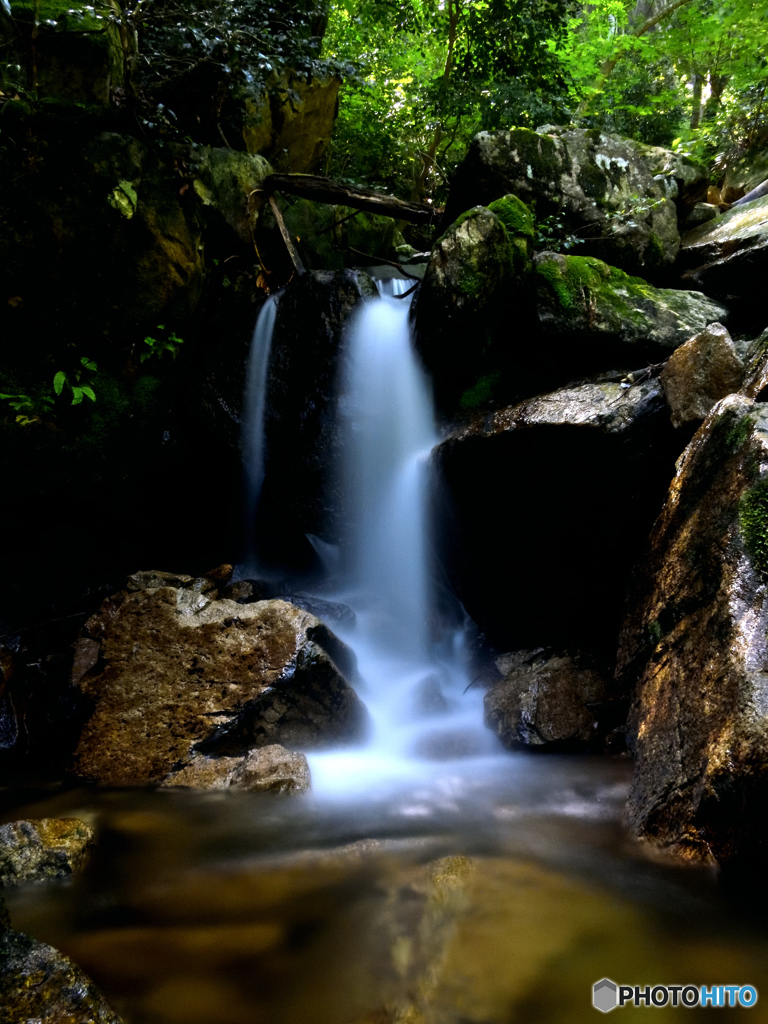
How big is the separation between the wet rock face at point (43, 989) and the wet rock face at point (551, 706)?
3.42 metres

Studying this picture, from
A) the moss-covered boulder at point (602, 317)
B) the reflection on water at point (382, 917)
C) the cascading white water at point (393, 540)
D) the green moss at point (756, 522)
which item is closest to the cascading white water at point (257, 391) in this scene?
the cascading white water at point (393, 540)

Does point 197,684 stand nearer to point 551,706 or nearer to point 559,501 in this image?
point 551,706

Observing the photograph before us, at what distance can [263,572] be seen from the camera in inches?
301

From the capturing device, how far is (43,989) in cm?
159

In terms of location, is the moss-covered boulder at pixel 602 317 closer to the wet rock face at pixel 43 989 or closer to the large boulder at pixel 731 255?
the large boulder at pixel 731 255

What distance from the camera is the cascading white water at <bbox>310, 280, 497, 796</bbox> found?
18.0ft

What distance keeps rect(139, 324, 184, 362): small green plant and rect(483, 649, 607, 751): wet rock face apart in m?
4.94

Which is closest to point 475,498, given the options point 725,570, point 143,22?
point 725,570

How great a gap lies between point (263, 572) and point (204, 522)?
1.05 m

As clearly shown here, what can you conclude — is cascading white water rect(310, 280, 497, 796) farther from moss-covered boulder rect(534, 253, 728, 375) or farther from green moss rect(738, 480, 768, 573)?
green moss rect(738, 480, 768, 573)

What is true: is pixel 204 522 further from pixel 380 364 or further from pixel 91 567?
pixel 380 364

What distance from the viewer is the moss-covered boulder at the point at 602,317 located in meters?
5.73

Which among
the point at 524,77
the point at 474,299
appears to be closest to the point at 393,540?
the point at 474,299

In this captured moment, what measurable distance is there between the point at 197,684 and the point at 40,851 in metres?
1.82
